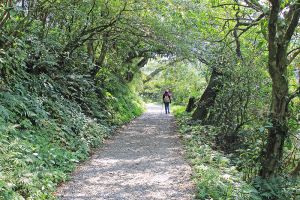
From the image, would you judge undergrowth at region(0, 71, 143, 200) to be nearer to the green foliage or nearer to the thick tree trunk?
the green foliage

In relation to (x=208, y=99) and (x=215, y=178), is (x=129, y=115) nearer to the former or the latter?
(x=208, y=99)

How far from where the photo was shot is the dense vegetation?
21.7 ft

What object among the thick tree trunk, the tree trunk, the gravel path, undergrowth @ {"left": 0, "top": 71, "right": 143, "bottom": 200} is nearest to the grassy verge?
the gravel path

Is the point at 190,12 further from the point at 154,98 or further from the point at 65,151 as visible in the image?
the point at 154,98

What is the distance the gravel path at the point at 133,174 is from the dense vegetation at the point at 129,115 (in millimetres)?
356

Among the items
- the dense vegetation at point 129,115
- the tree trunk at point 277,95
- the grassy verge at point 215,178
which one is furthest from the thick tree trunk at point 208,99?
the tree trunk at point 277,95

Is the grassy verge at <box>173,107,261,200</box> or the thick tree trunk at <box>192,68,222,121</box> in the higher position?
the thick tree trunk at <box>192,68,222,121</box>

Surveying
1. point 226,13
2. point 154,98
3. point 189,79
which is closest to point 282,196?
point 226,13

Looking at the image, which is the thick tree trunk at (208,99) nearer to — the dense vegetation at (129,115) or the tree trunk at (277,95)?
the dense vegetation at (129,115)

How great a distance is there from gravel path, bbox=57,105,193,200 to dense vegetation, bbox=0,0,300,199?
36cm

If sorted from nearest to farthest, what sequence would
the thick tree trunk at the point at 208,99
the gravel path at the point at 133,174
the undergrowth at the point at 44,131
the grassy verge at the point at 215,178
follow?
the undergrowth at the point at 44,131, the grassy verge at the point at 215,178, the gravel path at the point at 133,174, the thick tree trunk at the point at 208,99

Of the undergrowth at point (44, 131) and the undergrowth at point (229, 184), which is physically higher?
the undergrowth at point (44, 131)

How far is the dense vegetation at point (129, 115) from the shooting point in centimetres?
662

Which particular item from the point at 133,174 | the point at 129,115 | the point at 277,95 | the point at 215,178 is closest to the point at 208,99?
the point at 129,115
